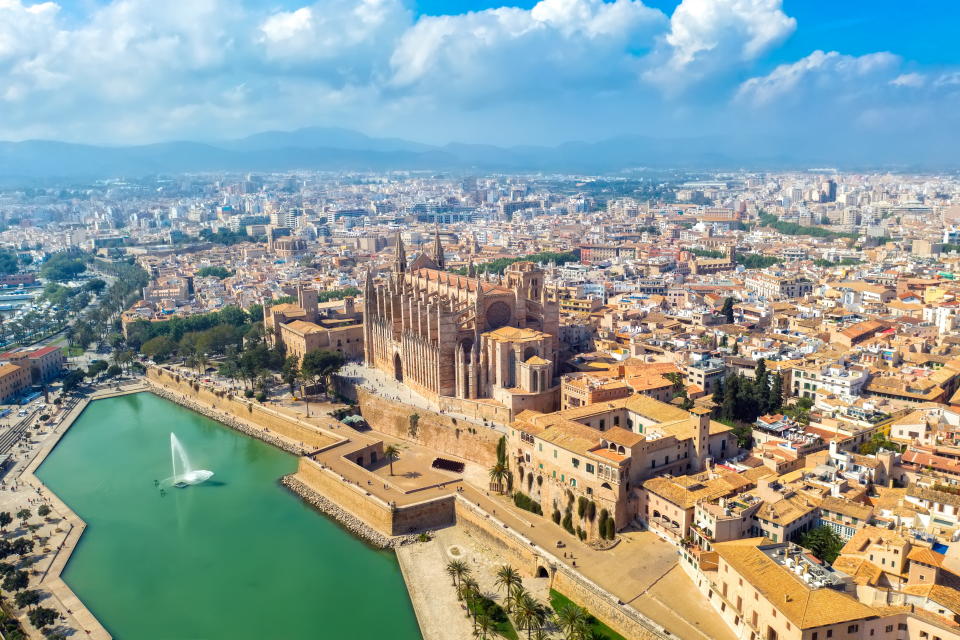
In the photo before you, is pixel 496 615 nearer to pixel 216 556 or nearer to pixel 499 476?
pixel 499 476

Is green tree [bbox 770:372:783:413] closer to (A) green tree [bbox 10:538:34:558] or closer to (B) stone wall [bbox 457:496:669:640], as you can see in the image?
(B) stone wall [bbox 457:496:669:640]

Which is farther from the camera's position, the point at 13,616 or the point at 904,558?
the point at 13,616

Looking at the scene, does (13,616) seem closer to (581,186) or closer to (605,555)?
(605,555)

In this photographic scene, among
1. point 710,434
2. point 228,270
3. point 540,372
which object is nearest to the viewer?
point 710,434

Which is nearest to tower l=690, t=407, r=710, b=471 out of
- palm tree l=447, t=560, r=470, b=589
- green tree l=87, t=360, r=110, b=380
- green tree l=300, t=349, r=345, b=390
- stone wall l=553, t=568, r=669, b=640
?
stone wall l=553, t=568, r=669, b=640

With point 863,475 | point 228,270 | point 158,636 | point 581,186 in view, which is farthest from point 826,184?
point 158,636

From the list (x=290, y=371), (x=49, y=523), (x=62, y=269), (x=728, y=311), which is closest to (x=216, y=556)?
(x=49, y=523)

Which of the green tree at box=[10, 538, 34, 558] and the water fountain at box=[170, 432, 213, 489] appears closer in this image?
the green tree at box=[10, 538, 34, 558]

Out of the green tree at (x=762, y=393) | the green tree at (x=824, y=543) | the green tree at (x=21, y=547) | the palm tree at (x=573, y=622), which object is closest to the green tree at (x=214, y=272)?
the green tree at (x=21, y=547)
